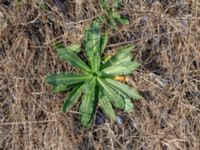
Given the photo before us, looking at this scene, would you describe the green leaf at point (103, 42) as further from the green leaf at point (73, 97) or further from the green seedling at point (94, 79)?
the green leaf at point (73, 97)

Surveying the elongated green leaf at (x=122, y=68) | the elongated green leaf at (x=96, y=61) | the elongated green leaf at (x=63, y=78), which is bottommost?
the elongated green leaf at (x=63, y=78)

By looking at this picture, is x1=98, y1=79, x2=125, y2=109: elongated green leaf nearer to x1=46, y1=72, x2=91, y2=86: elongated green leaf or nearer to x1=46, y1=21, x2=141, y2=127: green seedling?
x1=46, y1=21, x2=141, y2=127: green seedling

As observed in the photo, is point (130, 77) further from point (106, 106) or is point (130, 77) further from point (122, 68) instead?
point (106, 106)

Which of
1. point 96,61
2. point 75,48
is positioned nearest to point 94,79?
point 96,61

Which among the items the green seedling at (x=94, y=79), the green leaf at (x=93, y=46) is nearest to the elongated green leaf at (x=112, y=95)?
the green seedling at (x=94, y=79)

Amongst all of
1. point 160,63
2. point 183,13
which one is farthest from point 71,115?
point 183,13
